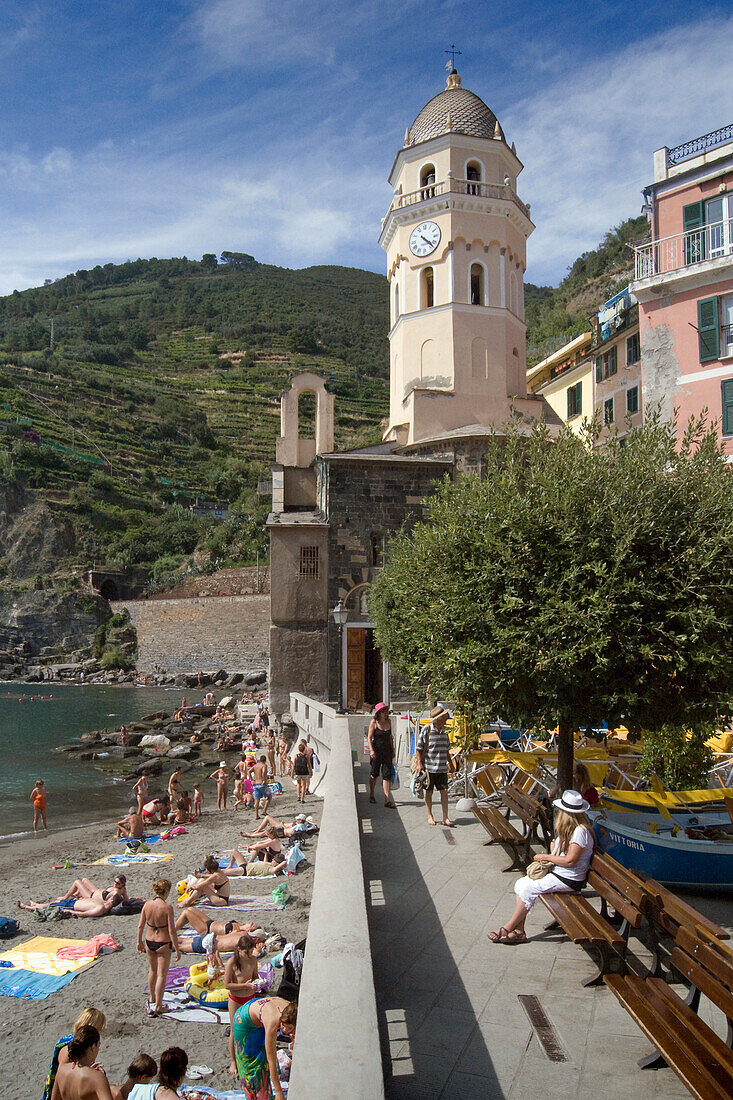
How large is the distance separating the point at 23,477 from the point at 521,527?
75.5 meters

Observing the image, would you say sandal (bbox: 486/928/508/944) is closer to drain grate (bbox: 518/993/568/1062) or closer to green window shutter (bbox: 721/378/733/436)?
drain grate (bbox: 518/993/568/1062)

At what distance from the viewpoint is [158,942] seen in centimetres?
755

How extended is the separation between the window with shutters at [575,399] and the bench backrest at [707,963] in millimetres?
27015

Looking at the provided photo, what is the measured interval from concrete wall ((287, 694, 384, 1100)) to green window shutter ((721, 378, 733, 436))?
13.2 metres

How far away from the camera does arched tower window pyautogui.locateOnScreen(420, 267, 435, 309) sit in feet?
90.3

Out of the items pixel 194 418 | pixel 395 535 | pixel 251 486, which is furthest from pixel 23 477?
pixel 395 535

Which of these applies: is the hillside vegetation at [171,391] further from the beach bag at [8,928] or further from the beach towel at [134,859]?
the beach bag at [8,928]

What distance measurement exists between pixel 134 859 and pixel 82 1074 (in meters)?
9.74

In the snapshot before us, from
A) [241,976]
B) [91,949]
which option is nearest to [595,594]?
[241,976]

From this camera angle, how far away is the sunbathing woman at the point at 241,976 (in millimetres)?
6328

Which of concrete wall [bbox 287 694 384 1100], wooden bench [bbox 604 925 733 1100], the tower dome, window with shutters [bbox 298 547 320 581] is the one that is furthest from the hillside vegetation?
wooden bench [bbox 604 925 733 1100]

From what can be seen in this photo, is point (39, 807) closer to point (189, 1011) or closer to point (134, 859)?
point (134, 859)

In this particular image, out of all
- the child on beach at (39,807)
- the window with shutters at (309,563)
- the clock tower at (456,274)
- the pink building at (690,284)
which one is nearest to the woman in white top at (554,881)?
the pink building at (690,284)

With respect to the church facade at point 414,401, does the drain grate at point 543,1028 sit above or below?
below
